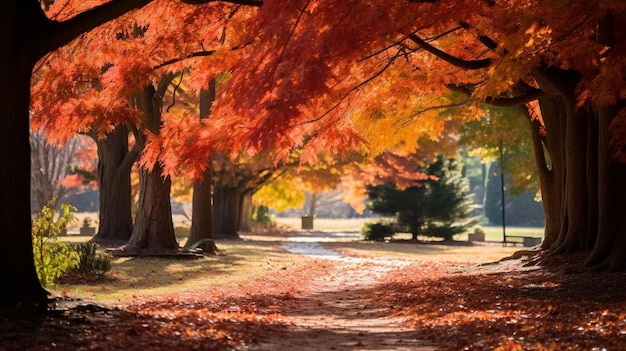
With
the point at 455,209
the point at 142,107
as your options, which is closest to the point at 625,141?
the point at 142,107

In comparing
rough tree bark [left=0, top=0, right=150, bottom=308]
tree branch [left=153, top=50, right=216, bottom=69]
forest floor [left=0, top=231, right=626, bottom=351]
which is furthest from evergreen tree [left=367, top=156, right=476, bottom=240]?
rough tree bark [left=0, top=0, right=150, bottom=308]

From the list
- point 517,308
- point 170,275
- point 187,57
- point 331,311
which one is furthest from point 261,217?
point 517,308

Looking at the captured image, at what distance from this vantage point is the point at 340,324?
36.2 ft

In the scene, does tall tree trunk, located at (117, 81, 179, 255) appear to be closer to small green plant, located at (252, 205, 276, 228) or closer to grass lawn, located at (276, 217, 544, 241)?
grass lawn, located at (276, 217, 544, 241)

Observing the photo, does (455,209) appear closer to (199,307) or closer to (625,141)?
(625,141)

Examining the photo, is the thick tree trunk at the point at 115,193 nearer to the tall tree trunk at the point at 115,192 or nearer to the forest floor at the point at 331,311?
the tall tree trunk at the point at 115,192

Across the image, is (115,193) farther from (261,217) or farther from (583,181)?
(261,217)

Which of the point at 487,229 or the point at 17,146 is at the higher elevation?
the point at 17,146

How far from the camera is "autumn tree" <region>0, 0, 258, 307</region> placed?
9.10 meters

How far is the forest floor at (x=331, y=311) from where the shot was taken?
328 inches

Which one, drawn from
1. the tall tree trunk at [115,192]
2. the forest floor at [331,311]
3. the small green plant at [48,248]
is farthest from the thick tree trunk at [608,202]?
the tall tree trunk at [115,192]

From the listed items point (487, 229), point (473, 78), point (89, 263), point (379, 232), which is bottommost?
point (89, 263)

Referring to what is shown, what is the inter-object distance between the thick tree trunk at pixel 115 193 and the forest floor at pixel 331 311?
6739 mm

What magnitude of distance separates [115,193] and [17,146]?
18692 millimetres
